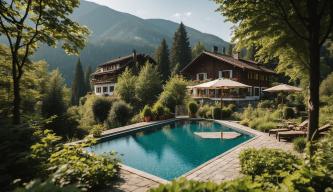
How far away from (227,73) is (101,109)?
21689 mm

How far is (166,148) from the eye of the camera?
1367 centimetres

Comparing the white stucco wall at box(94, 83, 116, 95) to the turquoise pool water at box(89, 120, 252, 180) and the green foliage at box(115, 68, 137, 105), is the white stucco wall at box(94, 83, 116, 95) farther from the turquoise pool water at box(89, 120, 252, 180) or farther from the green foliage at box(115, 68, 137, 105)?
the turquoise pool water at box(89, 120, 252, 180)

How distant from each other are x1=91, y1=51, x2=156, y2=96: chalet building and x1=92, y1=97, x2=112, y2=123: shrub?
2374 cm

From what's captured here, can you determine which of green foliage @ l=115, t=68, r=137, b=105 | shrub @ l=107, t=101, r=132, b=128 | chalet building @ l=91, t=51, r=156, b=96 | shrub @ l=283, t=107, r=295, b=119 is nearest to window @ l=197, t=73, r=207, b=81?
chalet building @ l=91, t=51, r=156, b=96

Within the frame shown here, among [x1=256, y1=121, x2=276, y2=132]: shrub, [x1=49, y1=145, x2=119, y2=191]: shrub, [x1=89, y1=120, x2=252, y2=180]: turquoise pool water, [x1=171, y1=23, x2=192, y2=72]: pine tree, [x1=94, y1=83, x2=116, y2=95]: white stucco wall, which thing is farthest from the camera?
[x1=171, y1=23, x2=192, y2=72]: pine tree

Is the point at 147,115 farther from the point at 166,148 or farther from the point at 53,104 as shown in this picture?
the point at 166,148

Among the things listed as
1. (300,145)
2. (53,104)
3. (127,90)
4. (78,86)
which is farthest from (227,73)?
(78,86)

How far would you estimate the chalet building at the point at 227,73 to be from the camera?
35.6 meters

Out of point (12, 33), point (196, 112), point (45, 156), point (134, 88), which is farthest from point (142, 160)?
point (134, 88)

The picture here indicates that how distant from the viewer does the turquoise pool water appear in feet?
33.6

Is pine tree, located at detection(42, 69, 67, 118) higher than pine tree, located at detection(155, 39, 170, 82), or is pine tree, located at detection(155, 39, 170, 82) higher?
pine tree, located at detection(155, 39, 170, 82)

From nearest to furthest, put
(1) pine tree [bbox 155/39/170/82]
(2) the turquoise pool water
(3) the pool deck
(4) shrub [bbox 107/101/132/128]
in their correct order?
(3) the pool deck → (2) the turquoise pool water → (4) shrub [bbox 107/101/132/128] → (1) pine tree [bbox 155/39/170/82]

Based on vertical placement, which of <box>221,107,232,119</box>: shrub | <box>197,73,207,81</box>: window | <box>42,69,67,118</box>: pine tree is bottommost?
<box>221,107,232,119</box>: shrub

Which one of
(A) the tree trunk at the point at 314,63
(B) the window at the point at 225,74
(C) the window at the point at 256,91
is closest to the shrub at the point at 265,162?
(A) the tree trunk at the point at 314,63
